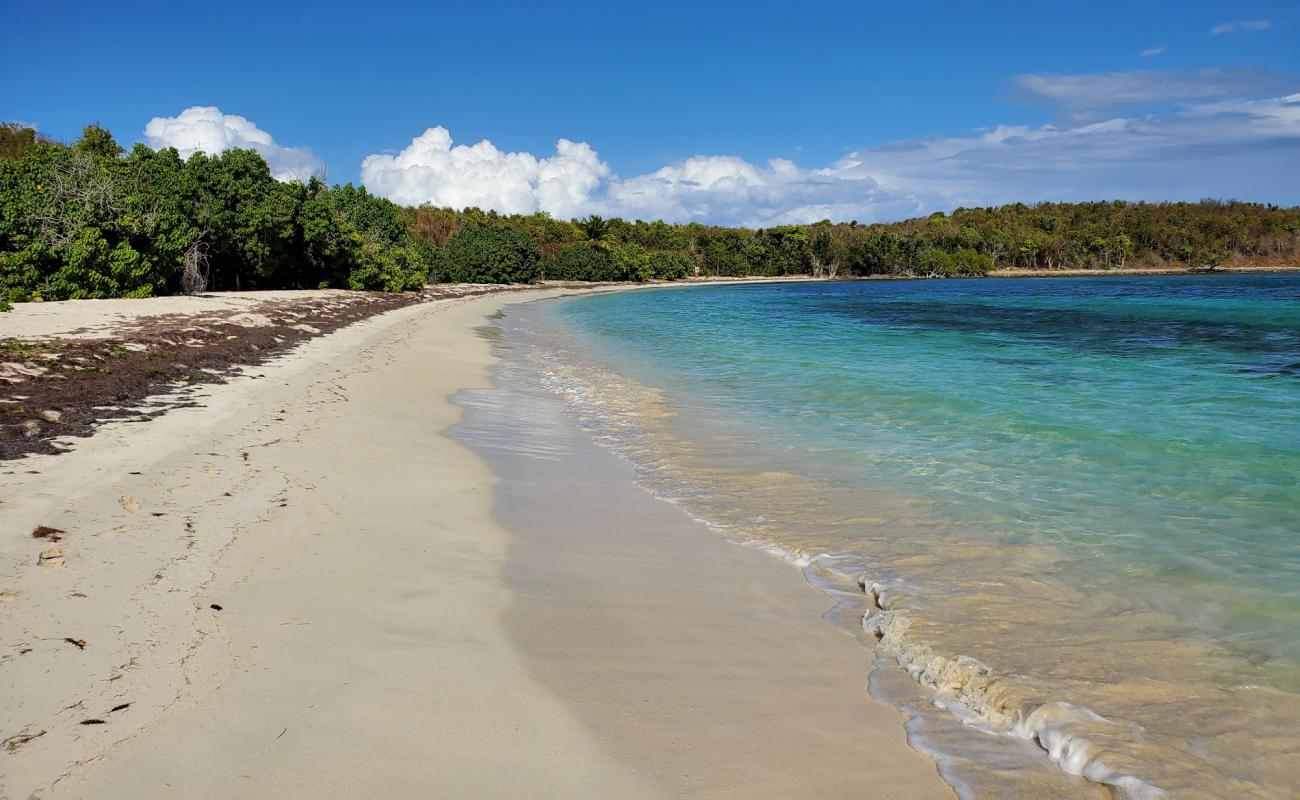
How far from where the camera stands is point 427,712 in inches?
119

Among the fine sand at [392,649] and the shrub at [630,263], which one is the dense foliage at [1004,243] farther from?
the fine sand at [392,649]

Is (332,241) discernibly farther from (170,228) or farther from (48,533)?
(48,533)

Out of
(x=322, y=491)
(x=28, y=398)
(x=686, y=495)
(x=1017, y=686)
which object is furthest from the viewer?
(x=28, y=398)

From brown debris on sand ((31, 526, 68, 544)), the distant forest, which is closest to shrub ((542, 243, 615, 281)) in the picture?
the distant forest

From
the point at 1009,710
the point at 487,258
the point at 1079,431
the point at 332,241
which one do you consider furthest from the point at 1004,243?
the point at 1009,710

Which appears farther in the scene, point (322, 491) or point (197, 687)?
point (322, 491)

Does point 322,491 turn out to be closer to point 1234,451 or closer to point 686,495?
point 686,495

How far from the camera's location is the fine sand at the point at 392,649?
2.66 m

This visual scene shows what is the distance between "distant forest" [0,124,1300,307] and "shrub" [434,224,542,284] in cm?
15

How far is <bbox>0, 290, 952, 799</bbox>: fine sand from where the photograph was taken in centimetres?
266

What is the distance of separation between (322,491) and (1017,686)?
16.6 ft

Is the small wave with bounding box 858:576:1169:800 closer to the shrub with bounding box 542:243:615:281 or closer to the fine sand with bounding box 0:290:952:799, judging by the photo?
the fine sand with bounding box 0:290:952:799

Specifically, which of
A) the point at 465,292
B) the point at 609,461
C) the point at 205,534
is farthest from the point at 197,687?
the point at 465,292

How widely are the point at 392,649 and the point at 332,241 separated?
39338 millimetres
